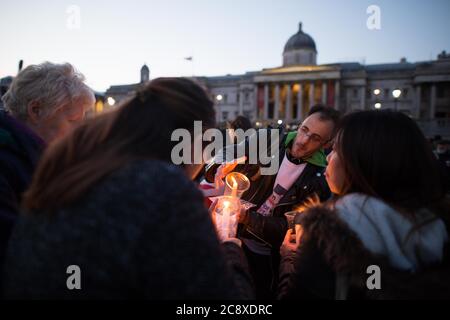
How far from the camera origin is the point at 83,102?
258 centimetres

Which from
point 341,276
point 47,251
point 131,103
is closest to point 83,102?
point 131,103

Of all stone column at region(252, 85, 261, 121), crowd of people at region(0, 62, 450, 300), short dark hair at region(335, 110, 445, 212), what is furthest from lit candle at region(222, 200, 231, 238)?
stone column at region(252, 85, 261, 121)

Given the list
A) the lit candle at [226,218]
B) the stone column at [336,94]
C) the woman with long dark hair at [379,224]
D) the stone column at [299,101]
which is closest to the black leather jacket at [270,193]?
the lit candle at [226,218]

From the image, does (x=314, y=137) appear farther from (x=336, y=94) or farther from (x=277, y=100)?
(x=277, y=100)

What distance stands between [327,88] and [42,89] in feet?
194

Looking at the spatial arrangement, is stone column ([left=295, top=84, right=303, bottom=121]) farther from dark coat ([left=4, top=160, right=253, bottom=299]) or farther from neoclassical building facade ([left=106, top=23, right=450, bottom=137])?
dark coat ([left=4, top=160, right=253, bottom=299])

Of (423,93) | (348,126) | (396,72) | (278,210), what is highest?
(396,72)

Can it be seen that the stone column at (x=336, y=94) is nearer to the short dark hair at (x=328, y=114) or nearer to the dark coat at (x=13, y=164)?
the short dark hair at (x=328, y=114)

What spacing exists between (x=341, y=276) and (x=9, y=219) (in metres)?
1.73

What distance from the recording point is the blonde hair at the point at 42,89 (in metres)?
2.31

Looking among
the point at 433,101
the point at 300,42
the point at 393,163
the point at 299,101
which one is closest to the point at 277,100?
the point at 299,101
